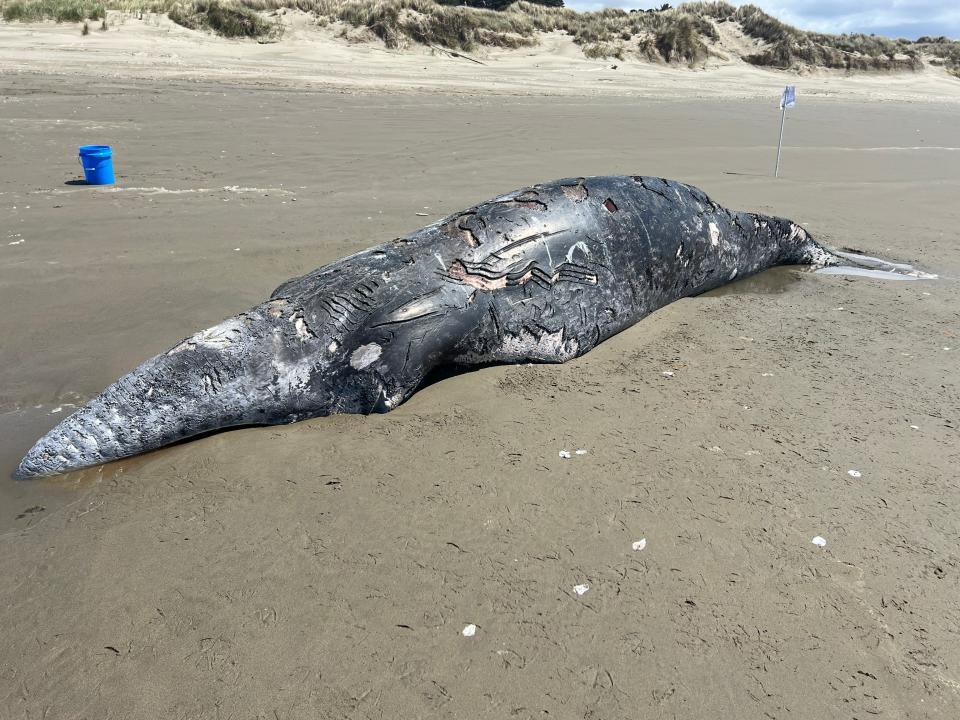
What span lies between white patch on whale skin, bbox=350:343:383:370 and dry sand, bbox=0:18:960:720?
0.28m

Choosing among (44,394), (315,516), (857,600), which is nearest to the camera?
(857,600)

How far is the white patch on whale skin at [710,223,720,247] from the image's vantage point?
502 cm

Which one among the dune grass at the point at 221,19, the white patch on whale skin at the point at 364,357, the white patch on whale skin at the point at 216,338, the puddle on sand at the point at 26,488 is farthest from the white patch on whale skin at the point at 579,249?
the dune grass at the point at 221,19

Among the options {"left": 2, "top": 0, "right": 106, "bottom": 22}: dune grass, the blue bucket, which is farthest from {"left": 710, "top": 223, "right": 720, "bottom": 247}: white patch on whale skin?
{"left": 2, "top": 0, "right": 106, "bottom": 22}: dune grass

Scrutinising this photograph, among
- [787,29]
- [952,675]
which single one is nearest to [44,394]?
[952,675]

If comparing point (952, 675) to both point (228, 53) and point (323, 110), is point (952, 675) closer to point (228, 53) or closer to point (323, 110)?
point (323, 110)

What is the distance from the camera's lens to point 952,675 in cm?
211

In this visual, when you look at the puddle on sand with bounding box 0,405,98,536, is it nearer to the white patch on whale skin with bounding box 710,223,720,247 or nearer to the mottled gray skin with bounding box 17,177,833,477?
the mottled gray skin with bounding box 17,177,833,477

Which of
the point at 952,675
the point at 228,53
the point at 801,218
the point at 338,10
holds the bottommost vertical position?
the point at 952,675

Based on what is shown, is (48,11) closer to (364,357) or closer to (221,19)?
(221,19)

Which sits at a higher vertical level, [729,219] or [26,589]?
[729,219]

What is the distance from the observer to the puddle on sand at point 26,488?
2.81 m

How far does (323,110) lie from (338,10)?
13.0 meters

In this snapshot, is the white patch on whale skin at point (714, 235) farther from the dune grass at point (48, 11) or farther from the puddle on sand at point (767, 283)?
the dune grass at point (48, 11)
